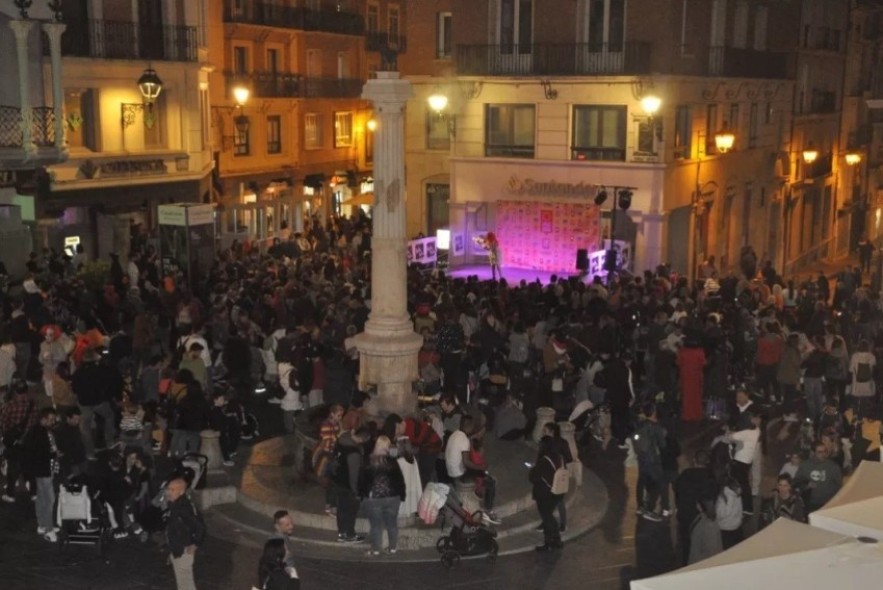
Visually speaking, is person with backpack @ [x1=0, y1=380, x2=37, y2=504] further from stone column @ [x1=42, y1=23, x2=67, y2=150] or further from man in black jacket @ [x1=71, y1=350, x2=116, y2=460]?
stone column @ [x1=42, y1=23, x2=67, y2=150]

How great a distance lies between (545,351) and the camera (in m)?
17.6

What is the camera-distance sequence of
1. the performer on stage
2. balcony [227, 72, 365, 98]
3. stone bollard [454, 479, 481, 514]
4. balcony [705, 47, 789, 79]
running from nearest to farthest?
1. stone bollard [454, 479, 481, 514]
2. the performer on stage
3. balcony [705, 47, 789, 79]
4. balcony [227, 72, 365, 98]

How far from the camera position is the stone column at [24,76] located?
2423 centimetres

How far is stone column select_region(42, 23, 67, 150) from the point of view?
81.3 ft

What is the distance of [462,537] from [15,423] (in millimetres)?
5683

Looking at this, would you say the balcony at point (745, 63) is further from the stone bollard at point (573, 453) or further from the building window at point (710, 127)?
the stone bollard at point (573, 453)

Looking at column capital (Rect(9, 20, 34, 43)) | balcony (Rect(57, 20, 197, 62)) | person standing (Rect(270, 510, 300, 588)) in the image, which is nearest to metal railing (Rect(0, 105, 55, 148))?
column capital (Rect(9, 20, 34, 43))

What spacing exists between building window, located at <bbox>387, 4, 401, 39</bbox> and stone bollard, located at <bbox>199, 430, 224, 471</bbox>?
129 feet

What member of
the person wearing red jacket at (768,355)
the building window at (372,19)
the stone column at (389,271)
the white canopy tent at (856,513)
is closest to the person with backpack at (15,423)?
the stone column at (389,271)

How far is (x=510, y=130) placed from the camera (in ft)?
107

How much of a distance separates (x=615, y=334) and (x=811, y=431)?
5.41m

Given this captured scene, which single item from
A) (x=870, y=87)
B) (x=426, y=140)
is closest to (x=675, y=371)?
(x=426, y=140)

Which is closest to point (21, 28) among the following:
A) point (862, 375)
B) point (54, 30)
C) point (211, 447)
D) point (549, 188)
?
point (54, 30)

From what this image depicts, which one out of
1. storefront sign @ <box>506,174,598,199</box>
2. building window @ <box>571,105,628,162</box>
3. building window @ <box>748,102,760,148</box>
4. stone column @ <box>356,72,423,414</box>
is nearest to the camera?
stone column @ <box>356,72,423,414</box>
